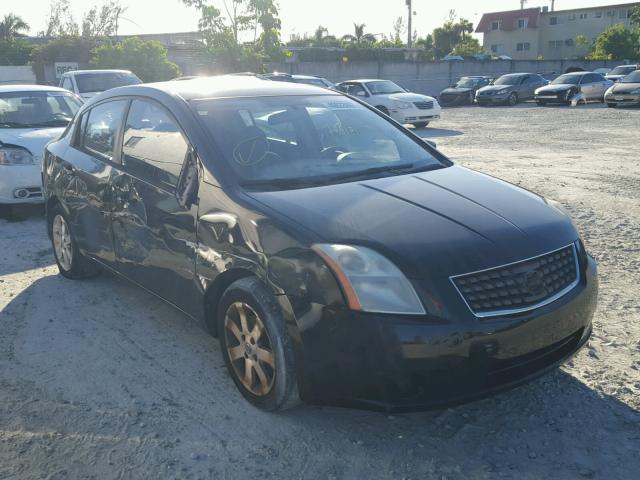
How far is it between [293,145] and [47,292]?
2.66 metres

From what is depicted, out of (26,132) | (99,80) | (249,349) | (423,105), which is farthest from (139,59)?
(249,349)

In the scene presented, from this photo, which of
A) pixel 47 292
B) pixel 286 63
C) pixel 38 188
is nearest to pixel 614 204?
pixel 47 292

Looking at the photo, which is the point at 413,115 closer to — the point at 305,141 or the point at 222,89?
the point at 222,89

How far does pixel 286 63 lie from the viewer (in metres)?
36.3

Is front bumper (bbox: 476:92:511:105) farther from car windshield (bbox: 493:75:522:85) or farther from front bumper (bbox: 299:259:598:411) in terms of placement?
front bumper (bbox: 299:259:598:411)

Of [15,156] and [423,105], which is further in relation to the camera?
[423,105]

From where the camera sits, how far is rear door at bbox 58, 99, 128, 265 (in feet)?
15.2

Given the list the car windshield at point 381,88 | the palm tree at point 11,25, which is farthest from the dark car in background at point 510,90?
the palm tree at point 11,25

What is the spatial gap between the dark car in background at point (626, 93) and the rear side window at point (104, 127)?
23.7 meters

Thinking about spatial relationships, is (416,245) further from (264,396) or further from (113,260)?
(113,260)

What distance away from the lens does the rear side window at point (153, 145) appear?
3.94 m

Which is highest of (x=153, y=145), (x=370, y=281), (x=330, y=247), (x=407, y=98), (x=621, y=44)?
(x=621, y=44)

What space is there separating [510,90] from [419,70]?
1337cm

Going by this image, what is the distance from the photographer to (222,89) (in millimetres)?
4312
